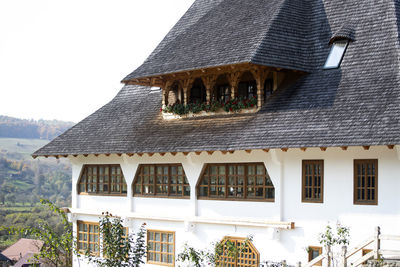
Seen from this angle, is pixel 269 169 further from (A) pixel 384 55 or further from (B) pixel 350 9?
(B) pixel 350 9

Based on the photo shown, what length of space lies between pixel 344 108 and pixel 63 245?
8.59m

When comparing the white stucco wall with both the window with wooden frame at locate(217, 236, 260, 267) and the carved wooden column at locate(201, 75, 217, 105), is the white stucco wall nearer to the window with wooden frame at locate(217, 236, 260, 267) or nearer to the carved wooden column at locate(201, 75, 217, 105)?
the window with wooden frame at locate(217, 236, 260, 267)

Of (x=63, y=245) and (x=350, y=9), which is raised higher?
(x=350, y=9)

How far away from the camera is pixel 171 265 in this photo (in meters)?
22.9

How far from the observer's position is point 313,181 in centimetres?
1923

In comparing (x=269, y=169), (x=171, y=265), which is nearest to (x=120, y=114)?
(x=171, y=265)

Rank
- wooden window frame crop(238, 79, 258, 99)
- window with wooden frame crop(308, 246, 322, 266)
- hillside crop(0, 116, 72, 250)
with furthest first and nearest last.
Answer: hillside crop(0, 116, 72, 250)
wooden window frame crop(238, 79, 258, 99)
window with wooden frame crop(308, 246, 322, 266)

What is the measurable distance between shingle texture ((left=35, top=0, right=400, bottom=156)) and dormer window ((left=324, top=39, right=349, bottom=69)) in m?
0.22

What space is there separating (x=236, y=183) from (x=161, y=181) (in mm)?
3411

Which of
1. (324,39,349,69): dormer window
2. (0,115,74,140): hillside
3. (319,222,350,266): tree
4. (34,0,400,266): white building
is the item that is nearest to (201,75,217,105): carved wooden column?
(34,0,400,266): white building

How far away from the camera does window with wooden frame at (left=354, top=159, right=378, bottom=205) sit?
1791 cm

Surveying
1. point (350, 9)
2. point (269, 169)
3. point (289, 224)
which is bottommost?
point (289, 224)

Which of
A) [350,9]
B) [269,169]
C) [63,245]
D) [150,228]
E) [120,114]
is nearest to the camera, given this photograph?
[63,245]

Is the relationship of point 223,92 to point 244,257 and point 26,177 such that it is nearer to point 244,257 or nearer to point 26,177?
point 244,257
